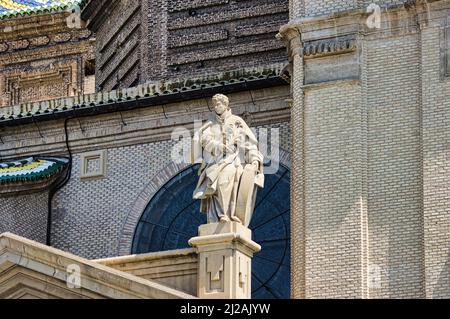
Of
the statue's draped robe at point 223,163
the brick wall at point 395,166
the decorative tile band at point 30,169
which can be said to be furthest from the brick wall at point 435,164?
the decorative tile band at point 30,169

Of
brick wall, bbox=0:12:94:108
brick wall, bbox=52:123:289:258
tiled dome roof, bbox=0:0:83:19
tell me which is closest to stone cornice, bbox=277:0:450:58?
brick wall, bbox=52:123:289:258

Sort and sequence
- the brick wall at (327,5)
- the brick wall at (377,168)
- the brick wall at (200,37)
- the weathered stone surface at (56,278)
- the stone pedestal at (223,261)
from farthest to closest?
the brick wall at (200,37)
the brick wall at (327,5)
the brick wall at (377,168)
the stone pedestal at (223,261)
the weathered stone surface at (56,278)

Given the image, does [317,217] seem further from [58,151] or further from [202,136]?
[58,151]

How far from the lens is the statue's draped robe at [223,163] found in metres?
34.4

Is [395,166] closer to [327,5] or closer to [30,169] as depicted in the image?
[327,5]

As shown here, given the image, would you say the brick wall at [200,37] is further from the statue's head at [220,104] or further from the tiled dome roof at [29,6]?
the statue's head at [220,104]

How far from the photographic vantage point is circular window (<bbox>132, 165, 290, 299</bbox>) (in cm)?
4019

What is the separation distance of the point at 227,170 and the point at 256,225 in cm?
634

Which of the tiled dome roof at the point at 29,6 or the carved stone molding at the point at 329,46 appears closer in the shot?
the carved stone molding at the point at 329,46

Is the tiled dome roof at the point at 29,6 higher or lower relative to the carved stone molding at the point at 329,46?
higher

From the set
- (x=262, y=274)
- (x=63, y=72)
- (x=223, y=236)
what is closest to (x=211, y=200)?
(x=223, y=236)

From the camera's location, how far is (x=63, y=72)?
55.3 meters

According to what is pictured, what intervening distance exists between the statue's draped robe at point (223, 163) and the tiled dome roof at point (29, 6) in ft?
60.8

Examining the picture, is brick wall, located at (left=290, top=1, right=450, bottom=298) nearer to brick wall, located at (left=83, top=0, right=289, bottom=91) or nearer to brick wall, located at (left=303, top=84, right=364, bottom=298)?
brick wall, located at (left=303, top=84, right=364, bottom=298)
